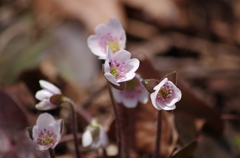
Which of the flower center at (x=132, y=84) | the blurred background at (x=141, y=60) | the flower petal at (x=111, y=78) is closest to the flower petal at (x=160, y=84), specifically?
the flower petal at (x=111, y=78)

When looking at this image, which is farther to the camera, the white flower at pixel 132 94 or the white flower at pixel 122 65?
the white flower at pixel 132 94

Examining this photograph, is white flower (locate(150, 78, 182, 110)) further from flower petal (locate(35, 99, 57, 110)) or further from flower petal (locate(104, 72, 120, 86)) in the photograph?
flower petal (locate(35, 99, 57, 110))

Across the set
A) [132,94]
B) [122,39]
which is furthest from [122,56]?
[132,94]

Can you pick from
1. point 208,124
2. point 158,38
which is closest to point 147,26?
point 158,38

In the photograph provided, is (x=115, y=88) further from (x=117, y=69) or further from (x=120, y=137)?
(x=120, y=137)

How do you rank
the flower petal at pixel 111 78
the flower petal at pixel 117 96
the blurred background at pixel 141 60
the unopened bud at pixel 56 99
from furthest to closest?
the blurred background at pixel 141 60 → the flower petal at pixel 117 96 → the unopened bud at pixel 56 99 → the flower petal at pixel 111 78

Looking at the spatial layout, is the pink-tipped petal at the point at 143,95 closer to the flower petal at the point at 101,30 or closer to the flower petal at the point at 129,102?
the flower petal at the point at 129,102
